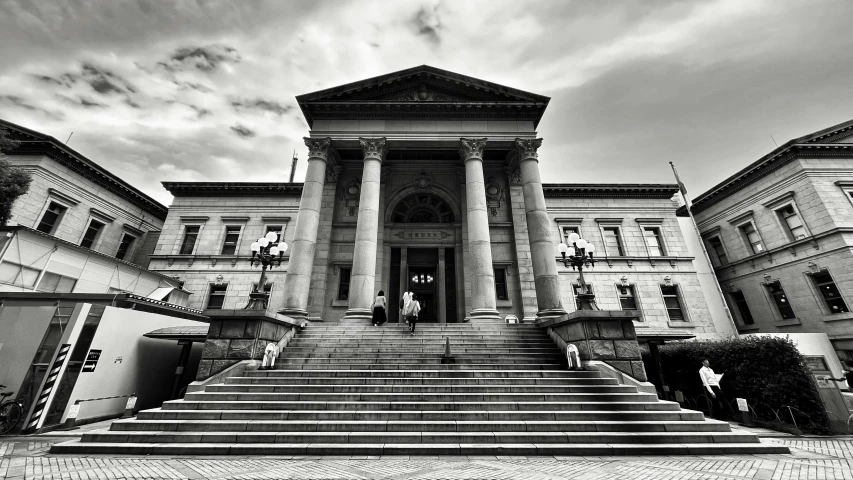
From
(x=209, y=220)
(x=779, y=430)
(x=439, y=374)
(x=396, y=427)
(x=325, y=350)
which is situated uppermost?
(x=209, y=220)

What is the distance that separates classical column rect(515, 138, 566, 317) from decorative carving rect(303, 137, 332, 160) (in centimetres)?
989

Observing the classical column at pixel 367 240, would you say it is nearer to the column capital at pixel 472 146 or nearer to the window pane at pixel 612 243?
the column capital at pixel 472 146

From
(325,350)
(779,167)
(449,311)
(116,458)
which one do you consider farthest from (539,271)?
(779,167)

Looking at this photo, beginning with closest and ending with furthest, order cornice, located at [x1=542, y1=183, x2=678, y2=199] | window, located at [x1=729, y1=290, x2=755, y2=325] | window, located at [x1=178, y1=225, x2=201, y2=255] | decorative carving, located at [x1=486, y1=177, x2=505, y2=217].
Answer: decorative carving, located at [x1=486, y1=177, x2=505, y2=217]
window, located at [x1=729, y1=290, x2=755, y2=325]
window, located at [x1=178, y1=225, x2=201, y2=255]
cornice, located at [x1=542, y1=183, x2=678, y2=199]

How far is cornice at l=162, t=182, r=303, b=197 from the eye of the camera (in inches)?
1011

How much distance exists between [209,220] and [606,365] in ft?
91.2

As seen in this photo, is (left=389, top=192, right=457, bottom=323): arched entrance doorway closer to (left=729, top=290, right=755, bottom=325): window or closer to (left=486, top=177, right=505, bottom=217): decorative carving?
(left=486, top=177, right=505, bottom=217): decorative carving

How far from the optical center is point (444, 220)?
1991 centimetres

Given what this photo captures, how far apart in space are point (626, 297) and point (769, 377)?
1474cm

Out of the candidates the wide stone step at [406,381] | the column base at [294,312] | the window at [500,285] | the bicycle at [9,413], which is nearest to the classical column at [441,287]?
the window at [500,285]

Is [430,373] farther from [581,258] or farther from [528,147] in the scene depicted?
[528,147]

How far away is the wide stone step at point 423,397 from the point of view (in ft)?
25.9

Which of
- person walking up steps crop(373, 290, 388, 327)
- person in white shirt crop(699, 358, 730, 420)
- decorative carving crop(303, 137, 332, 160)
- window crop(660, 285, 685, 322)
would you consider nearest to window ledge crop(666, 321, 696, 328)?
window crop(660, 285, 685, 322)

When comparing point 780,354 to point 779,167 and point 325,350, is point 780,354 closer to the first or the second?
point 325,350
